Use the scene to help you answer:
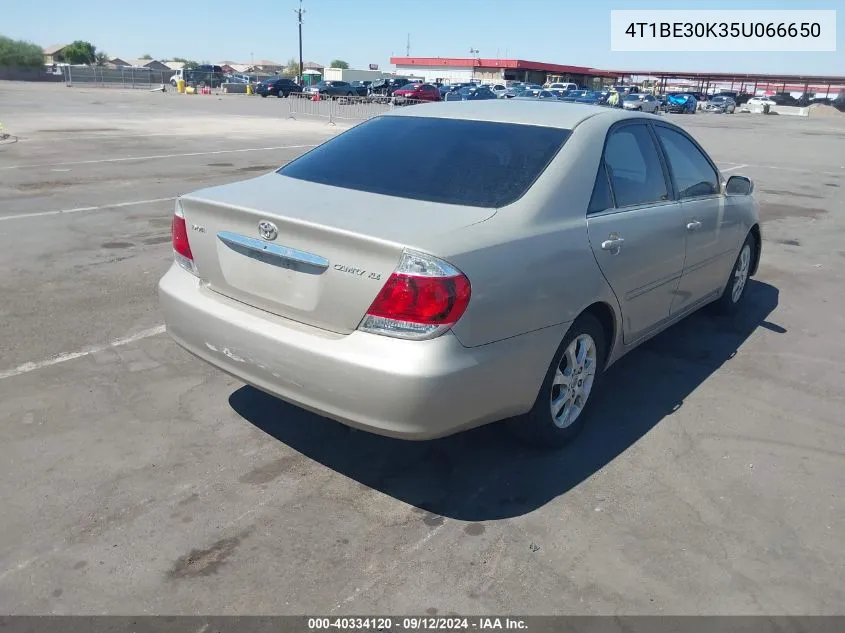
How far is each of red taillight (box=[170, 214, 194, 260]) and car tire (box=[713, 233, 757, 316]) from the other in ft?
13.7

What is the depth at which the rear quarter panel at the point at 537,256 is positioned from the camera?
2.92m

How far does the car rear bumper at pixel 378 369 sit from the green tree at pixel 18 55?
88.1 meters

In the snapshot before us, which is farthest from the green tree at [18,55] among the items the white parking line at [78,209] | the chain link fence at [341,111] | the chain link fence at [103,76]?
the white parking line at [78,209]

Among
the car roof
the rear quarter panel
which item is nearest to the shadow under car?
the rear quarter panel

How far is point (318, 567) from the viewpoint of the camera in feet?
9.23

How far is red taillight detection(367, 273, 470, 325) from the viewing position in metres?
2.81

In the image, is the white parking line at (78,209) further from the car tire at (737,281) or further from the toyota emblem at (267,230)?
the car tire at (737,281)

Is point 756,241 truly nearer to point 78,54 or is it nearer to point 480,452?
point 480,452

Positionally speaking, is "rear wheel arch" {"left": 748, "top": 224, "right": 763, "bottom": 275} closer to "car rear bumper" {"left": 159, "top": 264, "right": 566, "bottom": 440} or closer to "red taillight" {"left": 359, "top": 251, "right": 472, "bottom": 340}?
"car rear bumper" {"left": 159, "top": 264, "right": 566, "bottom": 440}

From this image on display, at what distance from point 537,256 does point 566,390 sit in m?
0.86

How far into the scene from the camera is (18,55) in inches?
3063

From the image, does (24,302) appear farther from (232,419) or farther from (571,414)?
(571,414)

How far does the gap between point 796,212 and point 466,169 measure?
10.1 meters
